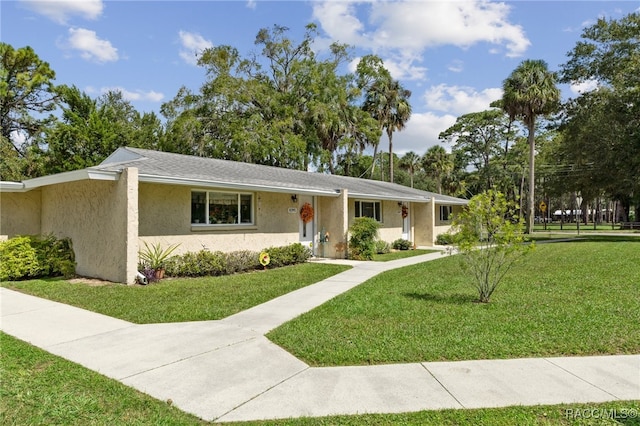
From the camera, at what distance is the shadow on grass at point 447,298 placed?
7.60 meters

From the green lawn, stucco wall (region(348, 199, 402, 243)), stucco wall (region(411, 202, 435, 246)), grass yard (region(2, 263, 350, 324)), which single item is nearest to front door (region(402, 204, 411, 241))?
stucco wall (region(348, 199, 402, 243))

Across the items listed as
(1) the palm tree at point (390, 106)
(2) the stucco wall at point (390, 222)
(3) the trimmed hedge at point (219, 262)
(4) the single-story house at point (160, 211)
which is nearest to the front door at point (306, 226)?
(4) the single-story house at point (160, 211)

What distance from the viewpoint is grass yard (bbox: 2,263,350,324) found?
22.2ft

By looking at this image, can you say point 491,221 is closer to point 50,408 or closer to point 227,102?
point 50,408

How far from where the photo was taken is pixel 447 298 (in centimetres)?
788

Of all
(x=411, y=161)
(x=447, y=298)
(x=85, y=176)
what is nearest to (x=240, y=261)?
(x=85, y=176)

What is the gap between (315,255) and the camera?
15.8m

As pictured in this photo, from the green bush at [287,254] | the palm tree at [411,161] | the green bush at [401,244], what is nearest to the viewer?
the green bush at [287,254]

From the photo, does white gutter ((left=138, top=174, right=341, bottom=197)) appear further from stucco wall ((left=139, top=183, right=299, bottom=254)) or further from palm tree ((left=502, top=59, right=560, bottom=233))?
palm tree ((left=502, top=59, right=560, bottom=233))

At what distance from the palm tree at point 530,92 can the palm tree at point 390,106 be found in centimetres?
962

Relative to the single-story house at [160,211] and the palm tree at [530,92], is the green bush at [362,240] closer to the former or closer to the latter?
the single-story house at [160,211]

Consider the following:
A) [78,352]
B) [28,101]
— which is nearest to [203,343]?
[78,352]

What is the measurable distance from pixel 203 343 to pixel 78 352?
1.51 m

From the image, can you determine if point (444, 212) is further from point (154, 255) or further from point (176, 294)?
point (176, 294)
